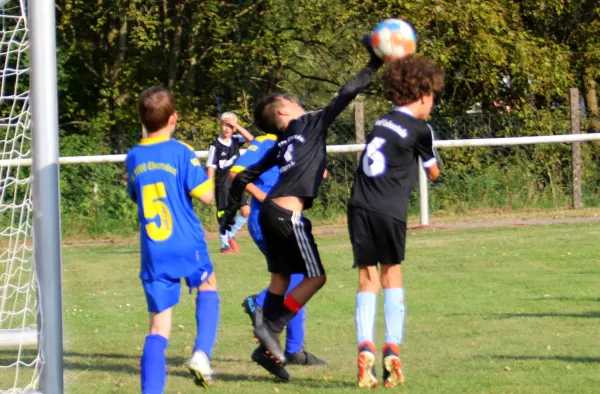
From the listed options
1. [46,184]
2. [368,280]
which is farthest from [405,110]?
[46,184]

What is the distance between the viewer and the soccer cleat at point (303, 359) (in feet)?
20.7

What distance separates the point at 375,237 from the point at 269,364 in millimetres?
978

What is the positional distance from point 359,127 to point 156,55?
5.55m

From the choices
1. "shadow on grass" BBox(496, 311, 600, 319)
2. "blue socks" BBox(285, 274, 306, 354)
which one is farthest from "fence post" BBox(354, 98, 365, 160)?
"blue socks" BBox(285, 274, 306, 354)

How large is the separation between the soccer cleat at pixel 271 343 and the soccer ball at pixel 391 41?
69.2 inches

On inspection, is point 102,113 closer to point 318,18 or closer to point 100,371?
point 318,18

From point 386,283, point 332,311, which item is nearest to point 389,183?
point 386,283

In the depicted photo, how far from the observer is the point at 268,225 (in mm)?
5844

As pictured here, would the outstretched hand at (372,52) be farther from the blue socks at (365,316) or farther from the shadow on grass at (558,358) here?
the shadow on grass at (558,358)

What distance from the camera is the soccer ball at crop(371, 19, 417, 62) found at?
19.4ft

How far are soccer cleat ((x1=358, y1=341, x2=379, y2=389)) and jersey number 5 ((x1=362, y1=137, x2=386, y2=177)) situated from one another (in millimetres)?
957

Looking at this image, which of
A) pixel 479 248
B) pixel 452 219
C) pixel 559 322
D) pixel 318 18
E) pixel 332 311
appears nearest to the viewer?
pixel 559 322

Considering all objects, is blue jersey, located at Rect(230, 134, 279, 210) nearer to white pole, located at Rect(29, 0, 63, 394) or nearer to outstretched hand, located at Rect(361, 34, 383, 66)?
outstretched hand, located at Rect(361, 34, 383, 66)

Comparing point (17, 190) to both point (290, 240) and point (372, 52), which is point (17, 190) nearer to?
point (290, 240)
